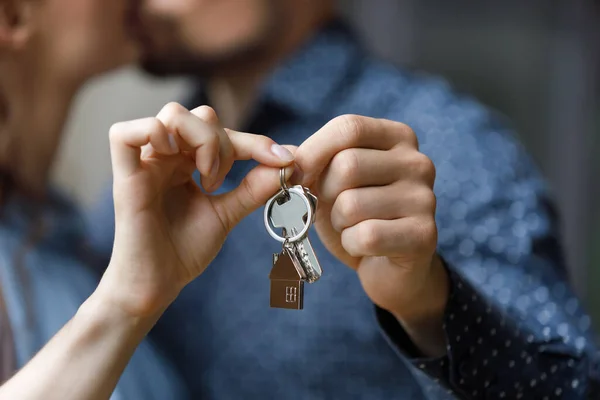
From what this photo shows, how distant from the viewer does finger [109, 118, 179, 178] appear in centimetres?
56

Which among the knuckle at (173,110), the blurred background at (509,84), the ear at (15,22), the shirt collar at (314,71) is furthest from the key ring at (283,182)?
the ear at (15,22)

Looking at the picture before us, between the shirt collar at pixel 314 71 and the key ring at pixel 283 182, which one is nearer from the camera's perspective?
the key ring at pixel 283 182

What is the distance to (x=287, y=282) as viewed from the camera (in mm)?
593

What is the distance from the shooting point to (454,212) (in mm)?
833

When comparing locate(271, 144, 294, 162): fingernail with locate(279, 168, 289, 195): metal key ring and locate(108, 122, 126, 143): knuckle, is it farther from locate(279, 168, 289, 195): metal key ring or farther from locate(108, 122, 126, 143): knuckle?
locate(108, 122, 126, 143): knuckle

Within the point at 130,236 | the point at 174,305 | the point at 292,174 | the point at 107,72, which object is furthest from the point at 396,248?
the point at 107,72

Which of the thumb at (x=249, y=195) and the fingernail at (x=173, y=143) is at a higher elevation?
the fingernail at (x=173, y=143)

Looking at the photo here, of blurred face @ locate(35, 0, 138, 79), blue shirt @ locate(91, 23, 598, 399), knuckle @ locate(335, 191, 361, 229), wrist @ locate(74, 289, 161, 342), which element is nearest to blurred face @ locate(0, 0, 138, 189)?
blurred face @ locate(35, 0, 138, 79)

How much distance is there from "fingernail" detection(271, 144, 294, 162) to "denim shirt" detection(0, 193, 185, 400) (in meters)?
0.45

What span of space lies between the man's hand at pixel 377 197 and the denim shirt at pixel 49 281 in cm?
42

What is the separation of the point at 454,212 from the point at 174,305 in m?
0.40

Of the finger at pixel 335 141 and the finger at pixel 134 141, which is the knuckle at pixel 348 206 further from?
the finger at pixel 134 141

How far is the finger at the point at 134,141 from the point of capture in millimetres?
562

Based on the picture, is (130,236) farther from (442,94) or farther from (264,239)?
(442,94)
